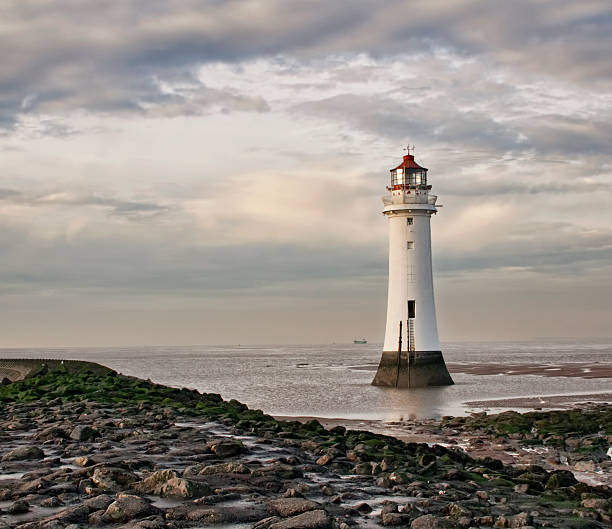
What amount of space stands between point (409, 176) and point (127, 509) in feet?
91.2

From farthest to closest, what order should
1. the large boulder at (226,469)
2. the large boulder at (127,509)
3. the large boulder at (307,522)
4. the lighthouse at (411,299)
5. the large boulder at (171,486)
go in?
1. the lighthouse at (411,299)
2. the large boulder at (226,469)
3. the large boulder at (171,486)
4. the large boulder at (127,509)
5. the large boulder at (307,522)

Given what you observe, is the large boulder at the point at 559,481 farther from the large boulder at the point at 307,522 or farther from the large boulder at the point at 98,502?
the large boulder at the point at 98,502

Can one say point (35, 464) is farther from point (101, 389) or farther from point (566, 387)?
point (566, 387)

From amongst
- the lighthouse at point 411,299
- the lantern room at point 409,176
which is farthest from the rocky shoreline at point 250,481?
the lantern room at point 409,176

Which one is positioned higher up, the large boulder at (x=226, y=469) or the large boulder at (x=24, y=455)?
the large boulder at (x=24, y=455)

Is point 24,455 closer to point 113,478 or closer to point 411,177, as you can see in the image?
point 113,478

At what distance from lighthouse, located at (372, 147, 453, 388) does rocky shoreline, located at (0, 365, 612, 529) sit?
1724 centimetres

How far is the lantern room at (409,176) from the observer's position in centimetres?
3341

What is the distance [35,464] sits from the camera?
9.52 metres

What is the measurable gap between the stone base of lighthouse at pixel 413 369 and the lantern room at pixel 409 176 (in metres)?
6.97

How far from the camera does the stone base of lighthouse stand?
3216 cm

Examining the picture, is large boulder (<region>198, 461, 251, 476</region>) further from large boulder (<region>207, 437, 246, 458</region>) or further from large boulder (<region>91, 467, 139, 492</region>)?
large boulder (<region>207, 437, 246, 458</region>)

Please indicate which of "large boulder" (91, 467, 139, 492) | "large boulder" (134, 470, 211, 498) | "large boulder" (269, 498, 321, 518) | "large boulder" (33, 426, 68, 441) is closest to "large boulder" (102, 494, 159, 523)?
"large boulder" (134, 470, 211, 498)

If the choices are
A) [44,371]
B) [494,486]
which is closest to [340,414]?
[44,371]
